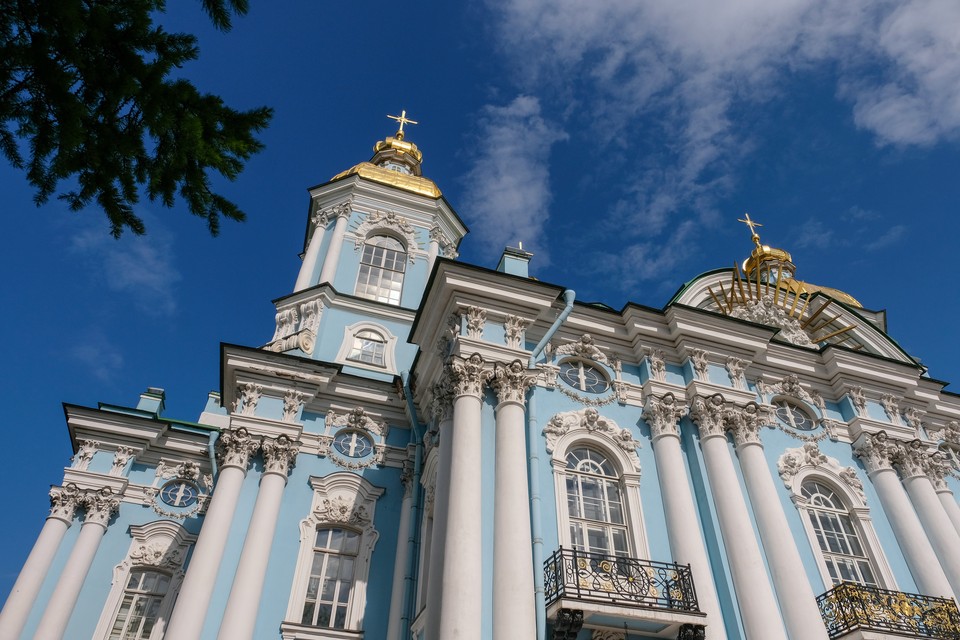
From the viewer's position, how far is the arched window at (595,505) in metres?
11.5

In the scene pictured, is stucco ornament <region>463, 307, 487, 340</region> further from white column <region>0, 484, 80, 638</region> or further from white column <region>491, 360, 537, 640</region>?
white column <region>0, 484, 80, 638</region>

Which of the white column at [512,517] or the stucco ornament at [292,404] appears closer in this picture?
the white column at [512,517]

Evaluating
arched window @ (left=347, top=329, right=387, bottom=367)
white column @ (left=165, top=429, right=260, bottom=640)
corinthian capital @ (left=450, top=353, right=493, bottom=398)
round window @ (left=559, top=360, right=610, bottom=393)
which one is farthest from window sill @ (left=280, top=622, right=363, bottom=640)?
arched window @ (left=347, top=329, right=387, bottom=367)

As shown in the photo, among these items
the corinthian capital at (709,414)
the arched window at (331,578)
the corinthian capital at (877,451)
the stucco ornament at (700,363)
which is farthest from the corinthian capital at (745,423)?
the arched window at (331,578)

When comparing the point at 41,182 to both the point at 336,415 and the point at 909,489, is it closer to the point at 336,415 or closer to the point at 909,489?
the point at 336,415

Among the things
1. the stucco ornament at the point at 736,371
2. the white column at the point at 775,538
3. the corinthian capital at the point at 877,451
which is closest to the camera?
the white column at the point at 775,538

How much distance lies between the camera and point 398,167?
26891 mm

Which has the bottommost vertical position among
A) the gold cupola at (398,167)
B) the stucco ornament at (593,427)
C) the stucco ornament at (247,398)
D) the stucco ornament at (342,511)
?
the stucco ornament at (342,511)

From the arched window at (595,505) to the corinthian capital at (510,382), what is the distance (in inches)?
61.5

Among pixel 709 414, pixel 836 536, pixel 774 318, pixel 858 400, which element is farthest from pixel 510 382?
pixel 858 400

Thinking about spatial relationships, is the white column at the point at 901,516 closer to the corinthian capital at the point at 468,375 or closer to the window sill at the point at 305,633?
the corinthian capital at the point at 468,375

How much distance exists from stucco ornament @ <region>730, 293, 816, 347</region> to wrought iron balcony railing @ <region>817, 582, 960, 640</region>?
6100 millimetres

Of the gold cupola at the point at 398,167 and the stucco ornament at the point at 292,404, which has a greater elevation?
the gold cupola at the point at 398,167

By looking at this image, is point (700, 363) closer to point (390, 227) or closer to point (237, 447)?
point (237, 447)
